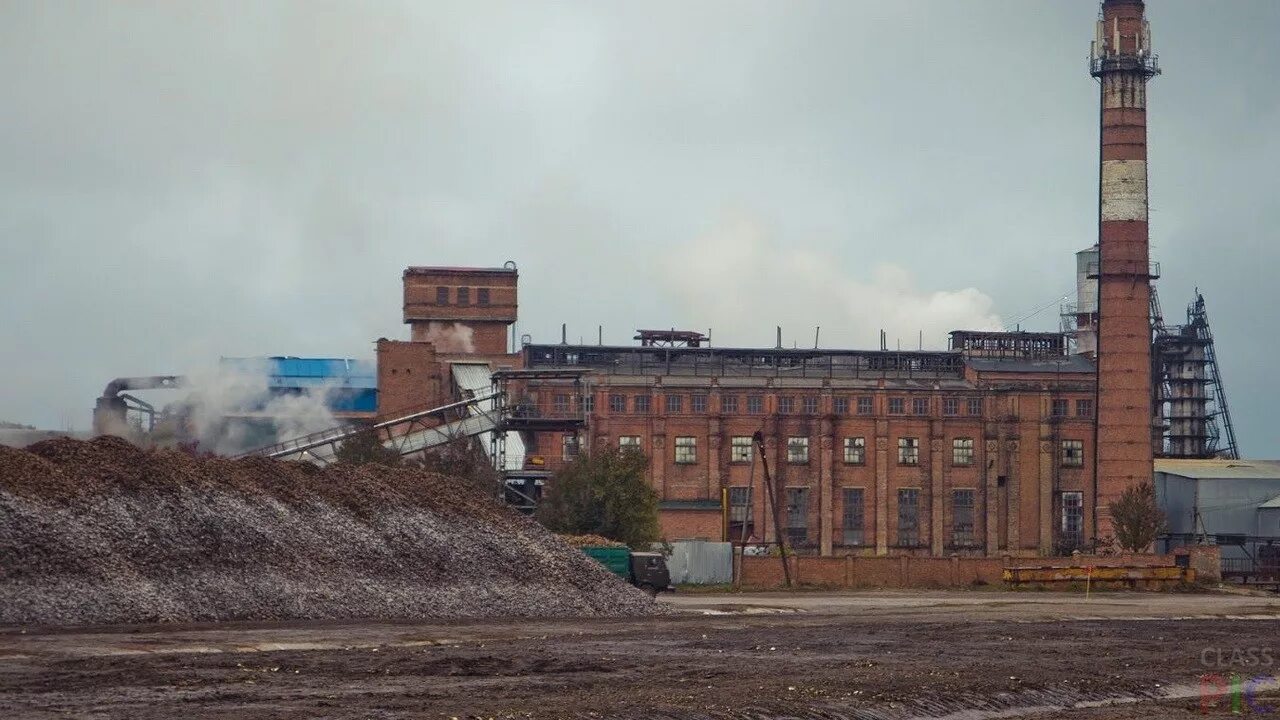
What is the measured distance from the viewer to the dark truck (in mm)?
51250

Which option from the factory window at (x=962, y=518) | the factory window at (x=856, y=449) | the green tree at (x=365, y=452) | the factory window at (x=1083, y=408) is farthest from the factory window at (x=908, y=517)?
the green tree at (x=365, y=452)

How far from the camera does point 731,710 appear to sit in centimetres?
2117

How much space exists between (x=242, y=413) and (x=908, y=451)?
118ft

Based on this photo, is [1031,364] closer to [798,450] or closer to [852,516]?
[852,516]

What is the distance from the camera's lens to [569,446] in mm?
87500

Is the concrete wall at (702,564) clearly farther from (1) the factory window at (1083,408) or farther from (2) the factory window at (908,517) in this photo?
(1) the factory window at (1083,408)

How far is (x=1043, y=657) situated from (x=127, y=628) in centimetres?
1676

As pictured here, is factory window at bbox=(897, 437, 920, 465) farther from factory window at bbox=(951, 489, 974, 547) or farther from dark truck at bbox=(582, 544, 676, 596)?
dark truck at bbox=(582, 544, 676, 596)

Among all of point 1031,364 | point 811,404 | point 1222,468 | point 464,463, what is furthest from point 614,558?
point 1222,468

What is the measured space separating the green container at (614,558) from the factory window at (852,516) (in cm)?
4071

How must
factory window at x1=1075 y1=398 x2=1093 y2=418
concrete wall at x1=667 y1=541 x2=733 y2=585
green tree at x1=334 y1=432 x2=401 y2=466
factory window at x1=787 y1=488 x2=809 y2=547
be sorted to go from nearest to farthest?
concrete wall at x1=667 y1=541 x2=733 y2=585 < green tree at x1=334 y1=432 x2=401 y2=466 < factory window at x1=787 y1=488 x2=809 y2=547 < factory window at x1=1075 y1=398 x2=1093 y2=418

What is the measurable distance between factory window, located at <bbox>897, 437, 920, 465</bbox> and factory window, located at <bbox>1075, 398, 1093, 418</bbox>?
9.20 metres

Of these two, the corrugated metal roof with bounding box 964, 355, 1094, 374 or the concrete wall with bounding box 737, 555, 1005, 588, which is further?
the corrugated metal roof with bounding box 964, 355, 1094, 374

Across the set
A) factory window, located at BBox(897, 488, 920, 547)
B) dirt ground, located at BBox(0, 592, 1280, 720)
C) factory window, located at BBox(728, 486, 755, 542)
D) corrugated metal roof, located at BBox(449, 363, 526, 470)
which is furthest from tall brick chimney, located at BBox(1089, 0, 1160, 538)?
dirt ground, located at BBox(0, 592, 1280, 720)
